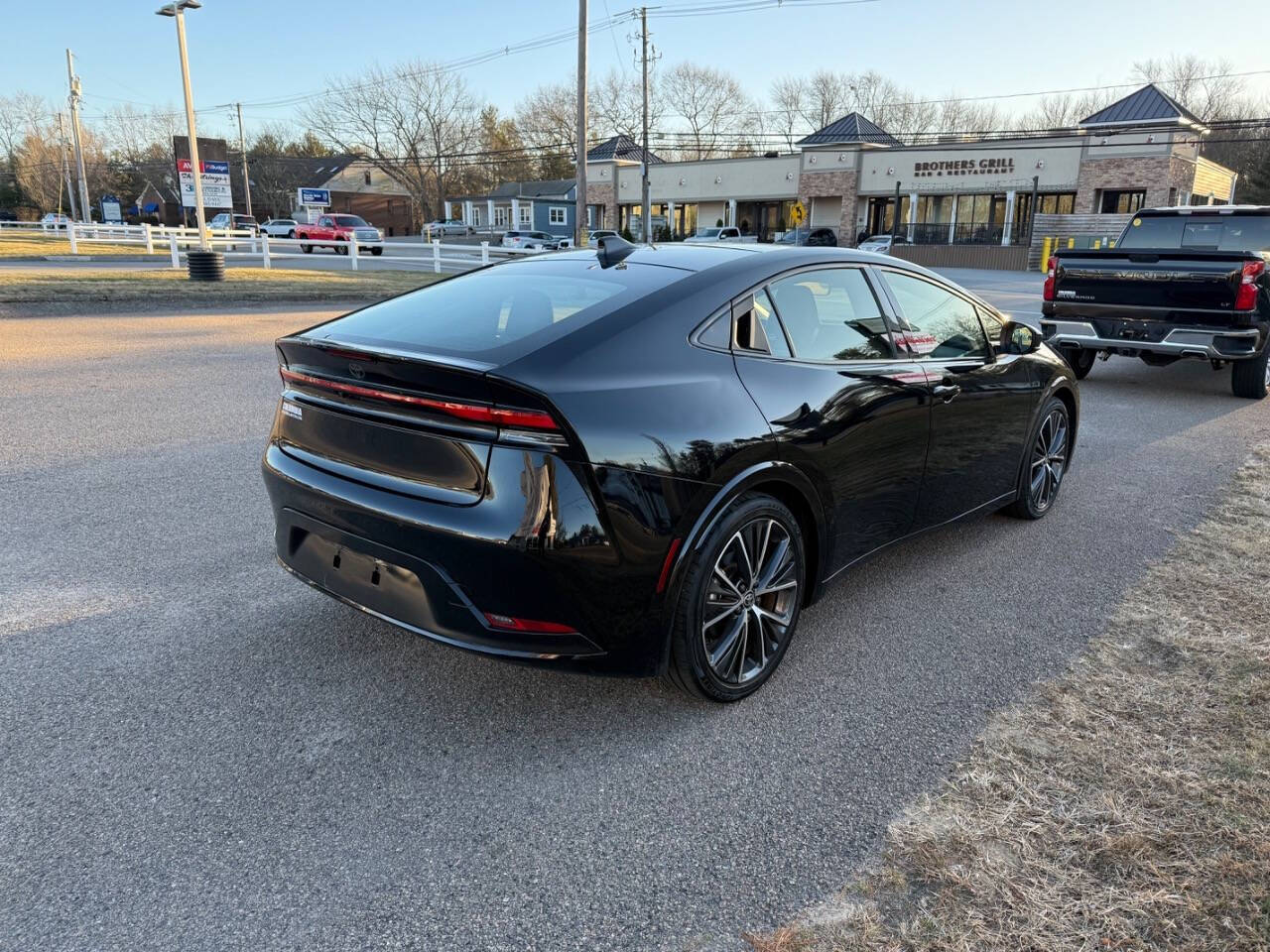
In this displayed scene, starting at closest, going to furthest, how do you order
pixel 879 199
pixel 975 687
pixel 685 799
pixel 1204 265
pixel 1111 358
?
pixel 685 799
pixel 975 687
pixel 1204 265
pixel 1111 358
pixel 879 199

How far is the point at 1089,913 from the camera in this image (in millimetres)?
2244

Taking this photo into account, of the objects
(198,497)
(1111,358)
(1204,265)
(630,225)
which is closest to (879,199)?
(630,225)

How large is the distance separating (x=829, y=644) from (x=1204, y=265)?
7383 mm

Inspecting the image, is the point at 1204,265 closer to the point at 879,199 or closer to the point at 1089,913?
the point at 1089,913

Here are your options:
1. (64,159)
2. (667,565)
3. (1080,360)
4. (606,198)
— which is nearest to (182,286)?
(1080,360)

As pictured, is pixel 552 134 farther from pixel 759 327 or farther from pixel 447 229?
pixel 759 327

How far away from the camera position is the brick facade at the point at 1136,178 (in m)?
41.7

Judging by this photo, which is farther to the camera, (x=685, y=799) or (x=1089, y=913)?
(x=685, y=799)

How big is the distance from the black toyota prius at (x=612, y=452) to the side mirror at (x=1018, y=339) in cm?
102

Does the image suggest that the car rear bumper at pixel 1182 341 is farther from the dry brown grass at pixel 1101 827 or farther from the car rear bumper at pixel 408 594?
the car rear bumper at pixel 408 594

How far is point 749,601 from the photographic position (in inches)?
128

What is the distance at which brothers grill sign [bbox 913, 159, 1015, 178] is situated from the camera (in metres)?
45.7

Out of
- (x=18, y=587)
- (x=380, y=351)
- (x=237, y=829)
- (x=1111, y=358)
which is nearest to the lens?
(x=237, y=829)

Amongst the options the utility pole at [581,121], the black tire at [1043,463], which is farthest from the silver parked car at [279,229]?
the black tire at [1043,463]
